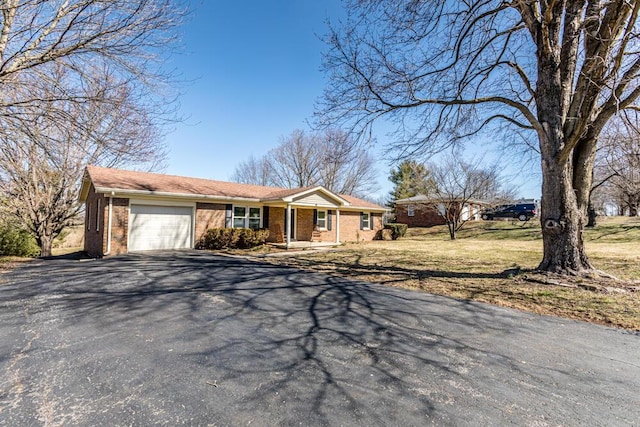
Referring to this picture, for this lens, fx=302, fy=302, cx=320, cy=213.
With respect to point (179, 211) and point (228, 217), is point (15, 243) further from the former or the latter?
point (228, 217)

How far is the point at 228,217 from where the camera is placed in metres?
15.5

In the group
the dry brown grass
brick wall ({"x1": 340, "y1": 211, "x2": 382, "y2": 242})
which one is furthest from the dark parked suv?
the dry brown grass

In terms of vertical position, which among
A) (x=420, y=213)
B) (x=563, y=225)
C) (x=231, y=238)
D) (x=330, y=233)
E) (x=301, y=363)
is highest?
(x=420, y=213)

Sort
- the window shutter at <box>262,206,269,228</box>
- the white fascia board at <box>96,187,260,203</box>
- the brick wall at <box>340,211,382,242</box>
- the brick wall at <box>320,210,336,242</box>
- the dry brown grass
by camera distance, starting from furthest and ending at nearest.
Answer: the brick wall at <box>340,211,382,242</box> < the brick wall at <box>320,210,336,242</box> < the window shutter at <box>262,206,269,228</box> < the white fascia board at <box>96,187,260,203</box> < the dry brown grass

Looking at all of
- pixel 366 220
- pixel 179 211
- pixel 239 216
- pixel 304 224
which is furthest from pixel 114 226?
pixel 366 220

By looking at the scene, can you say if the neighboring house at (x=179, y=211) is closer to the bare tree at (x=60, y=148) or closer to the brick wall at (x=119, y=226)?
the brick wall at (x=119, y=226)

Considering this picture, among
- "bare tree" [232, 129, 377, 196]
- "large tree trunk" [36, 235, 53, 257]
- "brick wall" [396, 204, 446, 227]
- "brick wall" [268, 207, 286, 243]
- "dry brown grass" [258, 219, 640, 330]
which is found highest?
"bare tree" [232, 129, 377, 196]

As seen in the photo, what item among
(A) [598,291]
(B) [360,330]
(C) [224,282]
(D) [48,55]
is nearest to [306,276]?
(C) [224,282]

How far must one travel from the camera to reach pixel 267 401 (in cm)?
250

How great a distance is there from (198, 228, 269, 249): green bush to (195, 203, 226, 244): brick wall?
1.15 feet

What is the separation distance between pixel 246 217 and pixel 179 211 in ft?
11.4

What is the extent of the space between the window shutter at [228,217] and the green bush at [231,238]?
720 millimetres

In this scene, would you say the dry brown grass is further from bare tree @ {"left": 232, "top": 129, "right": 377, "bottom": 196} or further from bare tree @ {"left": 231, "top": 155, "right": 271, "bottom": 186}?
bare tree @ {"left": 231, "top": 155, "right": 271, "bottom": 186}

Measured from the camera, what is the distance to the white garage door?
12766mm
